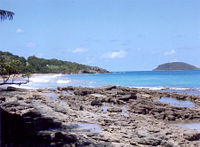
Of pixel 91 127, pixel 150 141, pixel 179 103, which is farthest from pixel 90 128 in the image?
pixel 179 103

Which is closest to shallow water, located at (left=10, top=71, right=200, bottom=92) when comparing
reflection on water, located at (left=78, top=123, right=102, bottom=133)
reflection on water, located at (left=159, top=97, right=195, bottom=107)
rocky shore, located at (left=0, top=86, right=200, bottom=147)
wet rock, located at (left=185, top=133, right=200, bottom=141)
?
reflection on water, located at (left=159, top=97, right=195, bottom=107)

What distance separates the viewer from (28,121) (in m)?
13.8

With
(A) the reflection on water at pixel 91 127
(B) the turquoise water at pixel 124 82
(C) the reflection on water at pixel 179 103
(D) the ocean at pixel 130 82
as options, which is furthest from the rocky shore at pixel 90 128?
(B) the turquoise water at pixel 124 82

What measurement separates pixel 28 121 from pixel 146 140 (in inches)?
261

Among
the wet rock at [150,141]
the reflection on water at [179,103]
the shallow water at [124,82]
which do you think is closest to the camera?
the wet rock at [150,141]

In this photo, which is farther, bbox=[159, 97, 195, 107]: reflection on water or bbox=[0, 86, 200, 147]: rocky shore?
bbox=[159, 97, 195, 107]: reflection on water

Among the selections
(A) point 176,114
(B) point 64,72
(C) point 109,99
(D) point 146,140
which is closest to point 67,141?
(D) point 146,140

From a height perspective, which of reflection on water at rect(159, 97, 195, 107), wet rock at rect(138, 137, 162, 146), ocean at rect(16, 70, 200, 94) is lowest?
wet rock at rect(138, 137, 162, 146)

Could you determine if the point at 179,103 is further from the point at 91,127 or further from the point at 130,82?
the point at 130,82

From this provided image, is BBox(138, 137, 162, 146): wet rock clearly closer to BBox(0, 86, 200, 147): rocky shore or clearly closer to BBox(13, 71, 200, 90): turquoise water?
BBox(0, 86, 200, 147): rocky shore

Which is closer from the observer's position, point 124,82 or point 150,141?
point 150,141

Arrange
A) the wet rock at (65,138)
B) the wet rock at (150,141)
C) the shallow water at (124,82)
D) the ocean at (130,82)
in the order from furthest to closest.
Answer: the shallow water at (124,82) < the ocean at (130,82) < the wet rock at (150,141) < the wet rock at (65,138)

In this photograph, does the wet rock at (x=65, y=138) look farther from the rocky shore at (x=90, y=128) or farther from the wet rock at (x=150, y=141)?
the wet rock at (x=150, y=141)

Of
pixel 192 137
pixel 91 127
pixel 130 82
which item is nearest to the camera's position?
pixel 192 137
